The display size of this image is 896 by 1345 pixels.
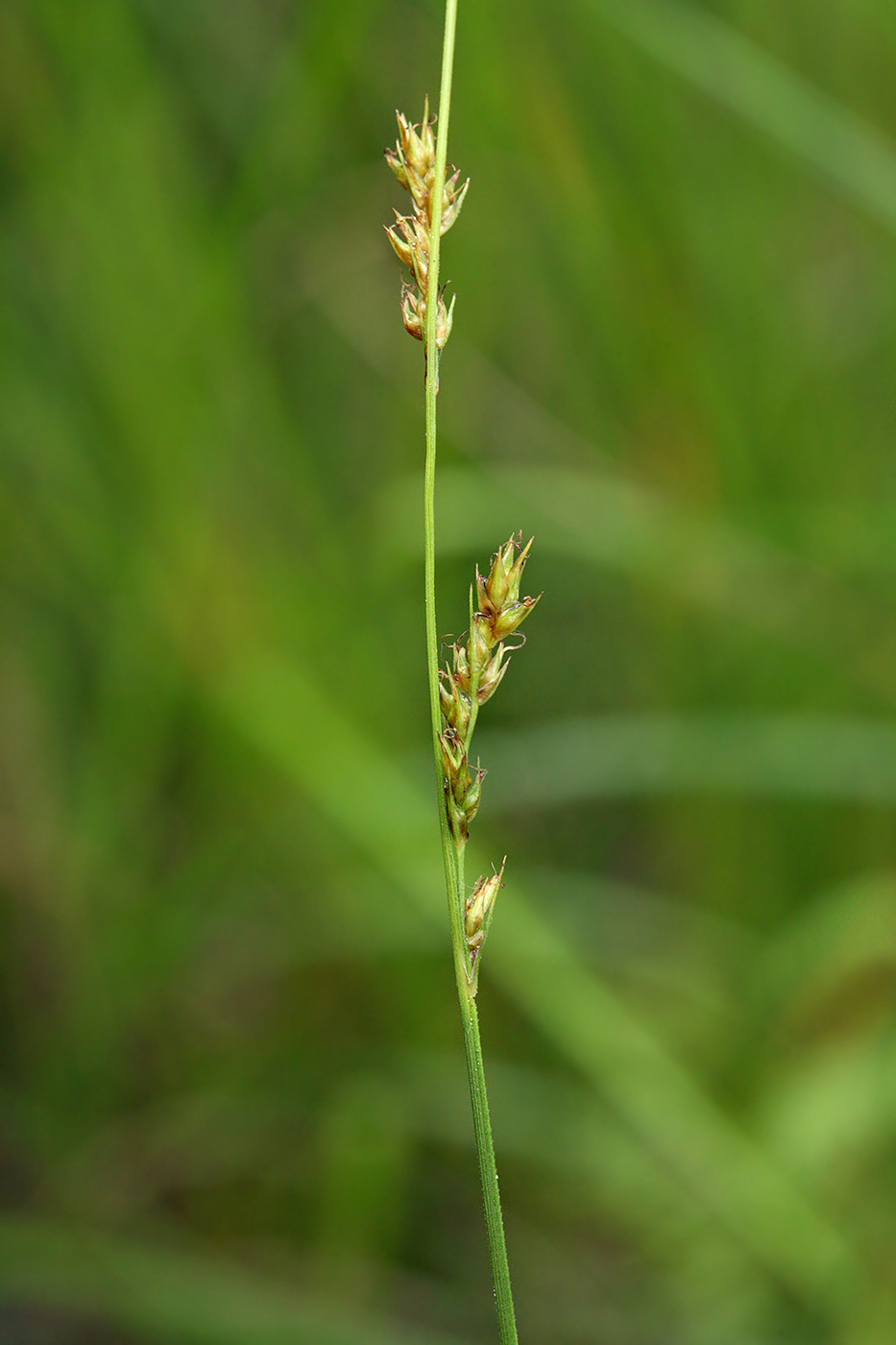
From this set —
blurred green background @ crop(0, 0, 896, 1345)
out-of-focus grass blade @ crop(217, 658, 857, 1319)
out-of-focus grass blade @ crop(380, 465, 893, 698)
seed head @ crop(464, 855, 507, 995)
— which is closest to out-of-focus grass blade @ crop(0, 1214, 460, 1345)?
blurred green background @ crop(0, 0, 896, 1345)

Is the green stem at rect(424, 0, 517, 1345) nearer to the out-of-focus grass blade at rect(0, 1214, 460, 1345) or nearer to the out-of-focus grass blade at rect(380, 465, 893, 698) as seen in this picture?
the out-of-focus grass blade at rect(0, 1214, 460, 1345)

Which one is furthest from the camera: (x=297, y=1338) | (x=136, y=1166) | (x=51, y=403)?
(x=51, y=403)

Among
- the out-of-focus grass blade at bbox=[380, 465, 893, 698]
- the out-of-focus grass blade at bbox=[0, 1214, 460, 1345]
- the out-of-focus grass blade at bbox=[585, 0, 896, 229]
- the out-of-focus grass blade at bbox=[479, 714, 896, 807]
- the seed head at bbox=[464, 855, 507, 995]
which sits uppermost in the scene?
the out-of-focus grass blade at bbox=[585, 0, 896, 229]

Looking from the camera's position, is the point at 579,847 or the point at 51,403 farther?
the point at 579,847

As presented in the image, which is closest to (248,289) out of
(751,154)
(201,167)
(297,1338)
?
(201,167)

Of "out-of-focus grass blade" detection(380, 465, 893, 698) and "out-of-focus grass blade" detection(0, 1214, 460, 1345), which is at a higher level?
"out-of-focus grass blade" detection(380, 465, 893, 698)

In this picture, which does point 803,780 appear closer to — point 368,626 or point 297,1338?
point 368,626

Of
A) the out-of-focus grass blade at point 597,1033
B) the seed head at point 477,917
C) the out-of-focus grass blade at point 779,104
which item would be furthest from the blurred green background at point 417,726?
the seed head at point 477,917
